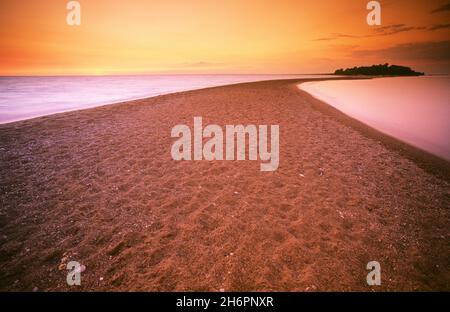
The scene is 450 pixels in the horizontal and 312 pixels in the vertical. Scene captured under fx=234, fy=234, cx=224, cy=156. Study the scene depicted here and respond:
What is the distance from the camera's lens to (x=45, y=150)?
8.09 meters

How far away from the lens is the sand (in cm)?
346

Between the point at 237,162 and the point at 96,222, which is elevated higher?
the point at 237,162

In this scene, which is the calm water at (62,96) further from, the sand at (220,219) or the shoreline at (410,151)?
the shoreline at (410,151)

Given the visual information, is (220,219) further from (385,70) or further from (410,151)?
(385,70)

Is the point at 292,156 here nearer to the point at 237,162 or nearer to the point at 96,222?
the point at 237,162

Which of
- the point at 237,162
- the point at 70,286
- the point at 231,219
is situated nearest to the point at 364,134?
the point at 237,162

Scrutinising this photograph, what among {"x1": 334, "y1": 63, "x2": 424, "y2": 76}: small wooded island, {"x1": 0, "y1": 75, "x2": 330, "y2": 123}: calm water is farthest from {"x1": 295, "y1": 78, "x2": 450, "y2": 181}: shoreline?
{"x1": 334, "y1": 63, "x2": 424, "y2": 76}: small wooded island

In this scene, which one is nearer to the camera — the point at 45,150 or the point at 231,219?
the point at 231,219

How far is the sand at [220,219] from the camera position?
11.3ft

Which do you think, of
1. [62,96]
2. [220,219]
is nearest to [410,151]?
[220,219]

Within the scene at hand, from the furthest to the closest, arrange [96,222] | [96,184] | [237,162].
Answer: [237,162] → [96,184] → [96,222]
